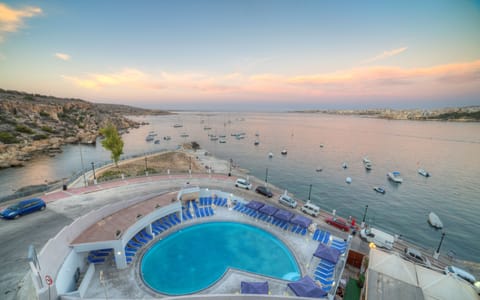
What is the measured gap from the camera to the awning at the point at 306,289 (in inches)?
506

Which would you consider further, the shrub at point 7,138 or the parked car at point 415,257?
the shrub at point 7,138

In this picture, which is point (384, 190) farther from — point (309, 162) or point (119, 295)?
point (119, 295)

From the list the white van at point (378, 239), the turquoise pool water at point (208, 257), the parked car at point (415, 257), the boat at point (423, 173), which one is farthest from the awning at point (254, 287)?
the boat at point (423, 173)

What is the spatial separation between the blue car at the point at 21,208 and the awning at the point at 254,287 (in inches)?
856

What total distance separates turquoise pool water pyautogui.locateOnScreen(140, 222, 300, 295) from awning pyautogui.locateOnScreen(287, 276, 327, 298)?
2214 mm

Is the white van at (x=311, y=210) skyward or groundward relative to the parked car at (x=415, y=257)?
skyward

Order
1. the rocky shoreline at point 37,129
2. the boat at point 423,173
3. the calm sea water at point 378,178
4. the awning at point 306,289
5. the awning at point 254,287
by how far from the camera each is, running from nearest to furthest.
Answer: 1. the awning at point 306,289
2. the awning at point 254,287
3. the calm sea water at point 378,178
4. the boat at point 423,173
5. the rocky shoreline at point 37,129

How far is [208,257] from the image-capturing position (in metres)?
17.8

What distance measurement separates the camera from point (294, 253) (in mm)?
18125

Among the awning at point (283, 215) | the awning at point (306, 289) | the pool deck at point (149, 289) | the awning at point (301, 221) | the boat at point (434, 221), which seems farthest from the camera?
the boat at point (434, 221)

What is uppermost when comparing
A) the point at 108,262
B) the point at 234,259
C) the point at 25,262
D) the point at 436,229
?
the point at 25,262

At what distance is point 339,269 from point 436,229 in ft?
87.3

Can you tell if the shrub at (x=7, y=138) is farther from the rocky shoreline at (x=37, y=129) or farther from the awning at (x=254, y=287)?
the awning at (x=254, y=287)

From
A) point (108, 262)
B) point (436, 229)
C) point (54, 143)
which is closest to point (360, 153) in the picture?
point (436, 229)
